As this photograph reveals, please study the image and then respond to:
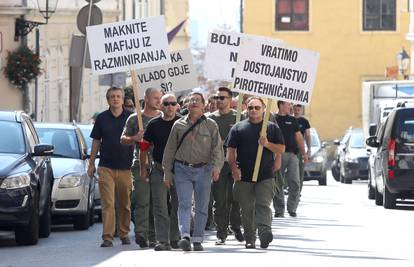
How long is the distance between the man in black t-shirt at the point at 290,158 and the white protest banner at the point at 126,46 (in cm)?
499

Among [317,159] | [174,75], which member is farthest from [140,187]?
[317,159]

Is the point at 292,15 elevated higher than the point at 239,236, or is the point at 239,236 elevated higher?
the point at 292,15

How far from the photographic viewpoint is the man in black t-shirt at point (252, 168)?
18.4 meters

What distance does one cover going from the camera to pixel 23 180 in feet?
62.4

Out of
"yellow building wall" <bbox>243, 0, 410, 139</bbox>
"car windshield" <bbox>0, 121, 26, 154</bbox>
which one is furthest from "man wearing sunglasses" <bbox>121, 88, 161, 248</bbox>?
"yellow building wall" <bbox>243, 0, 410, 139</bbox>

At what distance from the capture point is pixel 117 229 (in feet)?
65.6

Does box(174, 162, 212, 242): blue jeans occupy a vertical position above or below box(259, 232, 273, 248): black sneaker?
above

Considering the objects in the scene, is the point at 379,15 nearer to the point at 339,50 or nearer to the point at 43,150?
the point at 339,50

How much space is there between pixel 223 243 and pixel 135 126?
179 cm

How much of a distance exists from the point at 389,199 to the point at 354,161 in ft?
57.2

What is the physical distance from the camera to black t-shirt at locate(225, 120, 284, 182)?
18.5m

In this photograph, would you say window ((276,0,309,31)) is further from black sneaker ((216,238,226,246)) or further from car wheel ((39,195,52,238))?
black sneaker ((216,238,226,246))

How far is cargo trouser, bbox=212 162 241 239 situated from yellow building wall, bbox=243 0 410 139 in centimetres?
5808

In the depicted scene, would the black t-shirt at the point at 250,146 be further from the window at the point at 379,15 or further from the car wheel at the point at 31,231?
the window at the point at 379,15
